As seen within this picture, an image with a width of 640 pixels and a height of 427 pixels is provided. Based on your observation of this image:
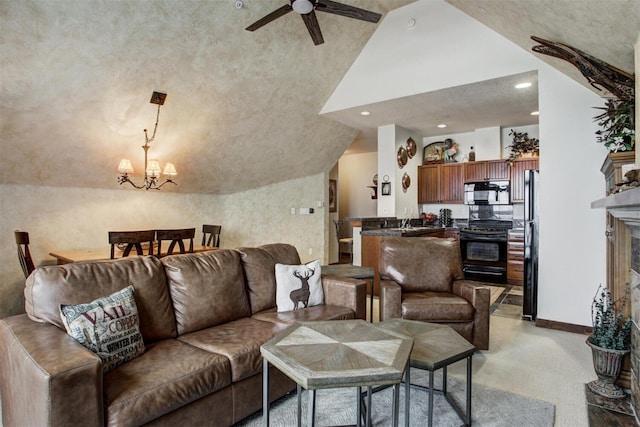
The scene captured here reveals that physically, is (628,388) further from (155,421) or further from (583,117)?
(155,421)

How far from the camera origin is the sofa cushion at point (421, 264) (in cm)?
330

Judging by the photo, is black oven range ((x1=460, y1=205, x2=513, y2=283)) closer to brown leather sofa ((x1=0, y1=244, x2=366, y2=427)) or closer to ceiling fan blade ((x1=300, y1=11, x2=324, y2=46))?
brown leather sofa ((x1=0, y1=244, x2=366, y2=427))

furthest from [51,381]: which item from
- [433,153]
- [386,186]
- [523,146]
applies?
[433,153]

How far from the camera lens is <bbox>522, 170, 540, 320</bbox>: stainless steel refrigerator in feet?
12.7

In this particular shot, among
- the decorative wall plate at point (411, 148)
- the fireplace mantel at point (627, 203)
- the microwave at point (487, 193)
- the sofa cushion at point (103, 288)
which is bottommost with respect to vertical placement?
the sofa cushion at point (103, 288)

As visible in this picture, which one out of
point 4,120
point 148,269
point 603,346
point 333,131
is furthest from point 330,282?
point 333,131

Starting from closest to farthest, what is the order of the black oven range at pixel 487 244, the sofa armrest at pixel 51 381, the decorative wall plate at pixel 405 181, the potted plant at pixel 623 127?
the sofa armrest at pixel 51 381 < the potted plant at pixel 623 127 < the black oven range at pixel 487 244 < the decorative wall plate at pixel 405 181

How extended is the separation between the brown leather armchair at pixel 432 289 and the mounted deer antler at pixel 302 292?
677 millimetres

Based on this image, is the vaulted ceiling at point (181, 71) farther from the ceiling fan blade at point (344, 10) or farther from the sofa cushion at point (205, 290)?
the sofa cushion at point (205, 290)

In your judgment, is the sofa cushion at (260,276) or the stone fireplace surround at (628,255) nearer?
the stone fireplace surround at (628,255)

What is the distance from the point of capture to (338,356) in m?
1.54

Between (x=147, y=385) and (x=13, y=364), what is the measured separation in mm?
617

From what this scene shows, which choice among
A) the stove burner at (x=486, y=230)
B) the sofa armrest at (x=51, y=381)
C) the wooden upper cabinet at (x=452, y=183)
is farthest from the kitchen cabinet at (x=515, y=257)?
the sofa armrest at (x=51, y=381)

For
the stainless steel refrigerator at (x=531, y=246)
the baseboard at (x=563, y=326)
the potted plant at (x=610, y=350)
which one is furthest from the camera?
the stainless steel refrigerator at (x=531, y=246)
